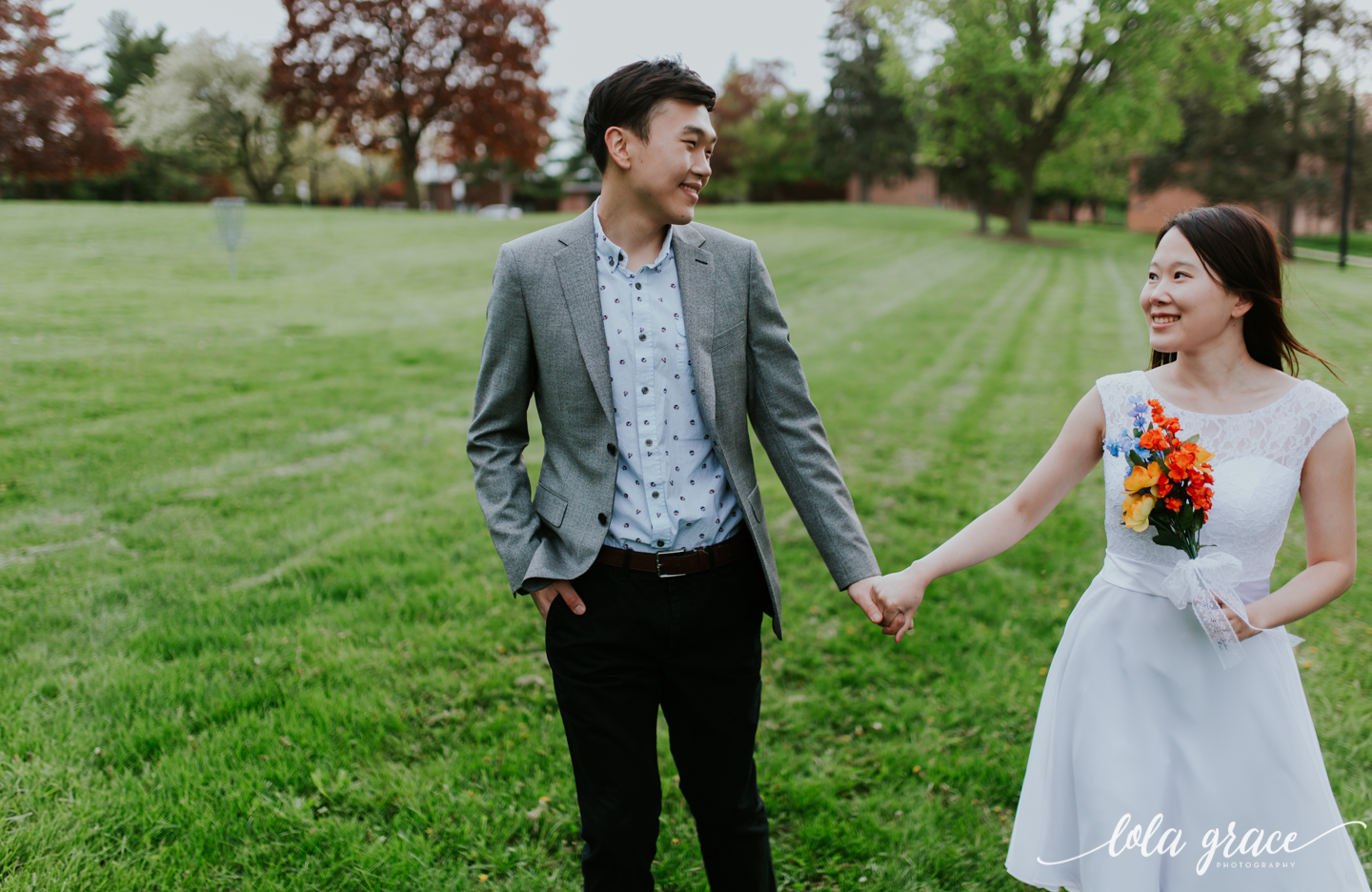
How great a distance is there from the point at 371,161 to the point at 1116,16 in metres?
48.5

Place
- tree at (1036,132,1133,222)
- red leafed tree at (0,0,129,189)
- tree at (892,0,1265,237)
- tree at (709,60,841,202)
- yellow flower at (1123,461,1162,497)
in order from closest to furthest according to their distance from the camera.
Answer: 1. yellow flower at (1123,461,1162,497)
2. tree at (892,0,1265,237)
3. tree at (1036,132,1133,222)
4. red leafed tree at (0,0,129,189)
5. tree at (709,60,841,202)

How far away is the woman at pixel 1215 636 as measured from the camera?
7.33ft

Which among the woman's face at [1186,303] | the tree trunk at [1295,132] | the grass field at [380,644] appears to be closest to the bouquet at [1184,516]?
the woman's face at [1186,303]

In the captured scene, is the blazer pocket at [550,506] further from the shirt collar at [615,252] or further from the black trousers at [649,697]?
the shirt collar at [615,252]

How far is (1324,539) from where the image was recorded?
228 cm

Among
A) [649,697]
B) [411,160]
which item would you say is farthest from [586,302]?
[411,160]

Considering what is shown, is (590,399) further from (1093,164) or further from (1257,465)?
(1093,164)

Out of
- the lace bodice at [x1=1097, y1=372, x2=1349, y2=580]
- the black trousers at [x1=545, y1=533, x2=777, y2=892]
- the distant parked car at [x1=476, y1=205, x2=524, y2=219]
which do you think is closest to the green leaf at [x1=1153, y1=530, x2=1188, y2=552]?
the lace bodice at [x1=1097, y1=372, x2=1349, y2=580]

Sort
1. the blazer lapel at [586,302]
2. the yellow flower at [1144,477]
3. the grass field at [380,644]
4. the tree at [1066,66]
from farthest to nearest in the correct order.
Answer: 1. the tree at [1066,66]
2. the grass field at [380,644]
3. the blazer lapel at [586,302]
4. the yellow flower at [1144,477]

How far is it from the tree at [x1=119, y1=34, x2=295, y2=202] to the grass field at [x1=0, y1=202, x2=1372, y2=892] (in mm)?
39808

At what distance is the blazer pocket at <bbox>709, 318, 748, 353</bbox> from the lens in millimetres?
2553

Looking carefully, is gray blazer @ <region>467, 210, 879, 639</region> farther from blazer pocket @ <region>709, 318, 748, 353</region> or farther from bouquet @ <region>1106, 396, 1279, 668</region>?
bouquet @ <region>1106, 396, 1279, 668</region>

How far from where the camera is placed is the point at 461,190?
3031 inches

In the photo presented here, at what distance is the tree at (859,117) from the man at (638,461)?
50726 millimetres
